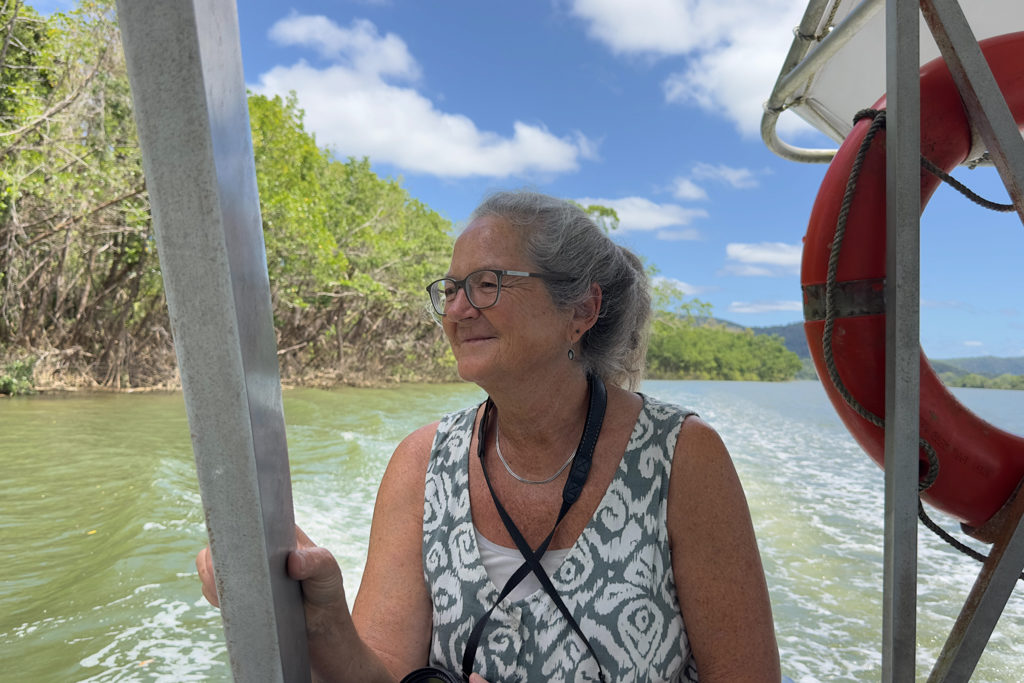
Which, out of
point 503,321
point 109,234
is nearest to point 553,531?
point 503,321

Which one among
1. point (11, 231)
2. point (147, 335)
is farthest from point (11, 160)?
point (147, 335)

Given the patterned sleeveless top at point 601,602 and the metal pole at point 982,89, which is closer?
the metal pole at point 982,89

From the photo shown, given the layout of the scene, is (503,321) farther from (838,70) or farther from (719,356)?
(719,356)

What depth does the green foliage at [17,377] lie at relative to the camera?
10068 millimetres

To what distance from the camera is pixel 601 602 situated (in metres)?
1.21

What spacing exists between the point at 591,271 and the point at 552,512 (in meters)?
0.48

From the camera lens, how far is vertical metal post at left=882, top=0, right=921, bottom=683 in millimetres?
982

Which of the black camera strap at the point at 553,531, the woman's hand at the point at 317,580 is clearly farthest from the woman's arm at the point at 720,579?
the woman's hand at the point at 317,580

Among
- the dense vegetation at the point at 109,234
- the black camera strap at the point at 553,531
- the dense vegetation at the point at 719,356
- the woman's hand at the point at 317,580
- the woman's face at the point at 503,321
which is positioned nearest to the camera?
the woman's hand at the point at 317,580

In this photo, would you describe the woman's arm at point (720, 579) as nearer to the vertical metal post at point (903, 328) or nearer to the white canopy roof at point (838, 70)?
the vertical metal post at point (903, 328)

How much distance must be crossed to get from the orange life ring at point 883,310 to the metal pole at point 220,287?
2.87 ft

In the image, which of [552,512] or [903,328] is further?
[552,512]

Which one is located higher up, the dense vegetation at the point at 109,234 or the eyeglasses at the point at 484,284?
the dense vegetation at the point at 109,234

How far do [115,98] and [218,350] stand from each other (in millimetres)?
12513
